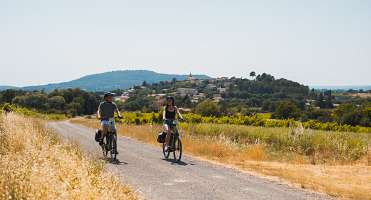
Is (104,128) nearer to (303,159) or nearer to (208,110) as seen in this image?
(303,159)

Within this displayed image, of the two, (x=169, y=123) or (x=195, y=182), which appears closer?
(x=195, y=182)

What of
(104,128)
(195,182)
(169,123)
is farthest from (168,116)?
(195,182)

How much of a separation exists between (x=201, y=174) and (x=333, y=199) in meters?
4.24

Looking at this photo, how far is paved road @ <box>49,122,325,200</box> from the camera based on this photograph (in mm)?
11048

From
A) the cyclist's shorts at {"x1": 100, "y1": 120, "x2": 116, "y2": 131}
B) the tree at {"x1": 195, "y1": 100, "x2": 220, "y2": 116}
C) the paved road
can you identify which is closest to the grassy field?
the paved road

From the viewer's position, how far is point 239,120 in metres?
65.5

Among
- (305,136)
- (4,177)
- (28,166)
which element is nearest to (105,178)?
(28,166)

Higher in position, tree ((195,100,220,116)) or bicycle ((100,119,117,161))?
bicycle ((100,119,117,161))

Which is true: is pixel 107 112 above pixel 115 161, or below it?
above

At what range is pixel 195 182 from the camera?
497 inches

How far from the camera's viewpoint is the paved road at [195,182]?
36.2 feet

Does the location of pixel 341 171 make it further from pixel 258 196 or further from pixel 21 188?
pixel 21 188

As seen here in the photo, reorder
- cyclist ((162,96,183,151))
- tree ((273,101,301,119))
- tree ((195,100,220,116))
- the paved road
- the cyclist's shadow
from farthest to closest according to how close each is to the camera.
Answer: tree ((273,101,301,119)) < tree ((195,100,220,116)) < cyclist ((162,96,183,151)) < the cyclist's shadow < the paved road

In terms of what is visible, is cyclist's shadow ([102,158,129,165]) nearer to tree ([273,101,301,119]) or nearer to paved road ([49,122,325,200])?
paved road ([49,122,325,200])
